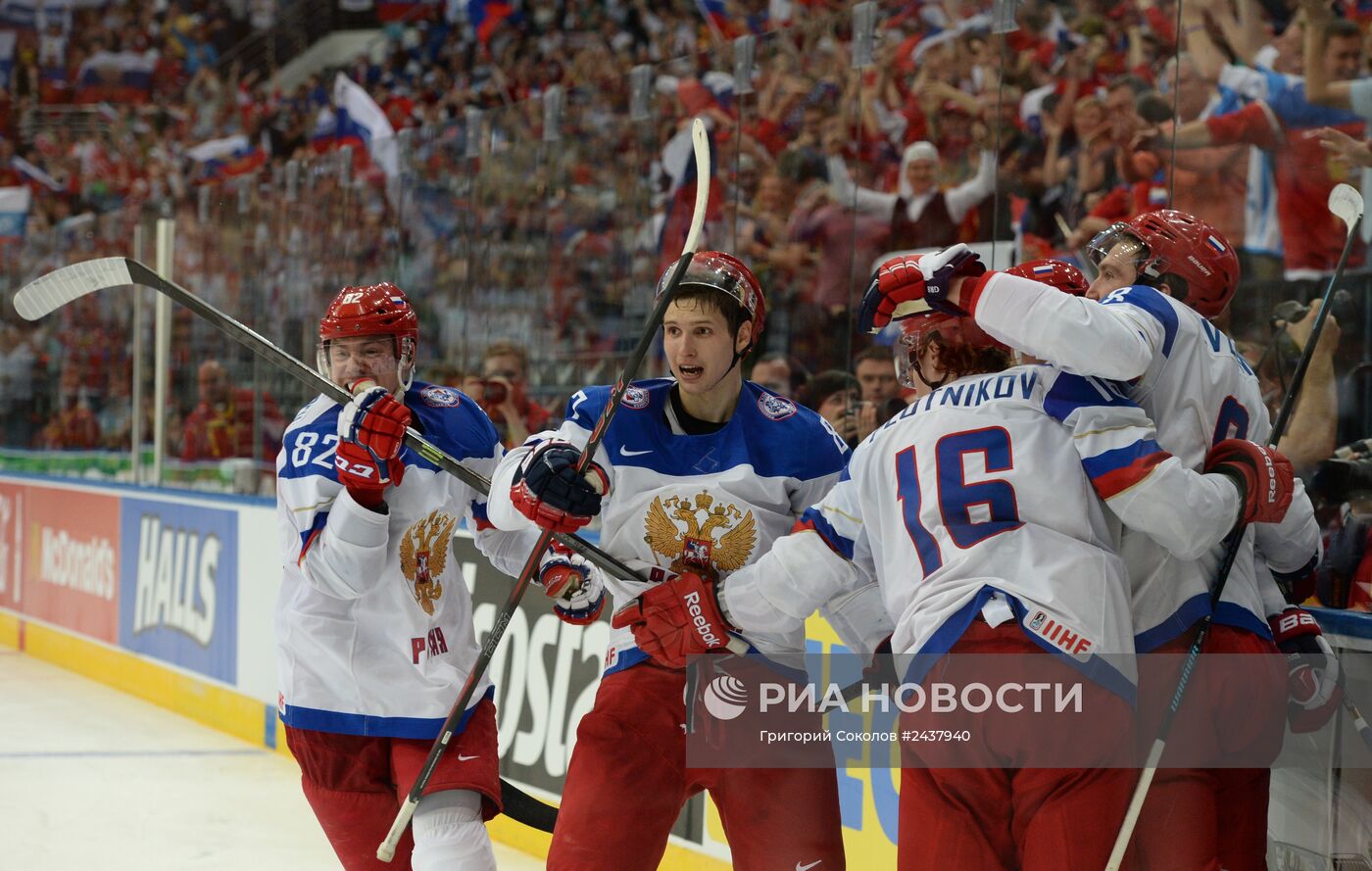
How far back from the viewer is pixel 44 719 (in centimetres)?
641

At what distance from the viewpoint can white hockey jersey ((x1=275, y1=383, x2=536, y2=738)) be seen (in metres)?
2.79

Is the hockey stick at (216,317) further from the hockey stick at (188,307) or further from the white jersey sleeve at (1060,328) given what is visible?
the white jersey sleeve at (1060,328)

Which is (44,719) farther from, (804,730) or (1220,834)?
(1220,834)

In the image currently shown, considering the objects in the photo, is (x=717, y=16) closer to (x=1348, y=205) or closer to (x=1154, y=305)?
(x=1348, y=205)

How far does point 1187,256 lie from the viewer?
2.37 meters

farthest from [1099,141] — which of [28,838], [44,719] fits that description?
[44,719]

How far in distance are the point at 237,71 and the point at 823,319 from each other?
491 inches

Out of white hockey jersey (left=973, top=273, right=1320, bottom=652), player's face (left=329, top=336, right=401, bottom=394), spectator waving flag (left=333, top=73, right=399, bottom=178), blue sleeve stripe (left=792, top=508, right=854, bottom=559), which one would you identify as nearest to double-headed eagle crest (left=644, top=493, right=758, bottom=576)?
blue sleeve stripe (left=792, top=508, right=854, bottom=559)

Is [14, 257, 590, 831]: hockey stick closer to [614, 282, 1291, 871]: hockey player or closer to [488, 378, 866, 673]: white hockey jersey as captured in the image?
[488, 378, 866, 673]: white hockey jersey

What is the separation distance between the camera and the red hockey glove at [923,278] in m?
2.15

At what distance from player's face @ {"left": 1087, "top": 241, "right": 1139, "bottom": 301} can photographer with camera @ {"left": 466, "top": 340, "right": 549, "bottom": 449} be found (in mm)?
2767

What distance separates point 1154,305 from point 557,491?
927 millimetres

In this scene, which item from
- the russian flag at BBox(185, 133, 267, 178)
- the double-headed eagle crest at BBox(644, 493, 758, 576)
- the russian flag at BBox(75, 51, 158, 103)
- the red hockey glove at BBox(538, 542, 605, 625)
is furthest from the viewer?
the russian flag at BBox(75, 51, 158, 103)

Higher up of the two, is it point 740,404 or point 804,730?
point 740,404
